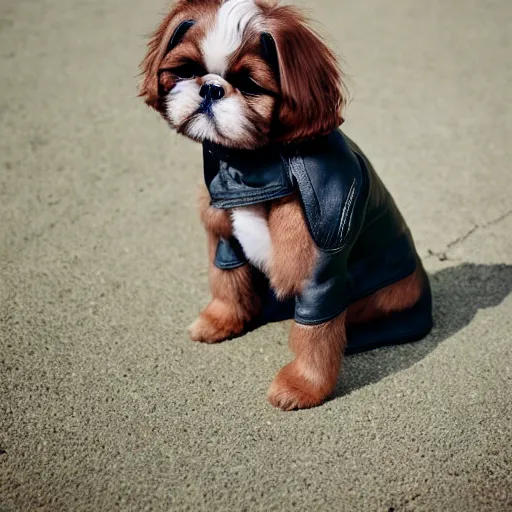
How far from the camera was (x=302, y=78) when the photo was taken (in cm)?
184

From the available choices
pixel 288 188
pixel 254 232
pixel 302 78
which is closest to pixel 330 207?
pixel 288 188

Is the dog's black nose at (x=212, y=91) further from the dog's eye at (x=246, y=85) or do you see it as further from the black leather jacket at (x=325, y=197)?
the black leather jacket at (x=325, y=197)

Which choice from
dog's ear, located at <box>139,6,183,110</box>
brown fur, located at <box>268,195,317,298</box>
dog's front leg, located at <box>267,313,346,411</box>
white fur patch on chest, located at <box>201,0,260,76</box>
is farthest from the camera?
dog's front leg, located at <box>267,313,346,411</box>

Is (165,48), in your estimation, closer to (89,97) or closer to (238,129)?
(238,129)

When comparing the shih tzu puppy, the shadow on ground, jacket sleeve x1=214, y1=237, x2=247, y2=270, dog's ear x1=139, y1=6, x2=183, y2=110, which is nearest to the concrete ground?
the shadow on ground

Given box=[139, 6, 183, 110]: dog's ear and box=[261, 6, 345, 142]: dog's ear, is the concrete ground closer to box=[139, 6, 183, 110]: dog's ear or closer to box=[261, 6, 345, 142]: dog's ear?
box=[261, 6, 345, 142]: dog's ear

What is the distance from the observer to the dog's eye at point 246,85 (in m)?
1.88

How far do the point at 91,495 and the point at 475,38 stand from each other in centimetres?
422

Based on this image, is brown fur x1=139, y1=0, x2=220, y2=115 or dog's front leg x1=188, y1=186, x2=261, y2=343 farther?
dog's front leg x1=188, y1=186, x2=261, y2=343

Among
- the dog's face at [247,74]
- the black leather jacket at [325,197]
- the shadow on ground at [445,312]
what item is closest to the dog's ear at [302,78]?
the dog's face at [247,74]

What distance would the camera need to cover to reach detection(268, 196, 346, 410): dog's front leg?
209 cm

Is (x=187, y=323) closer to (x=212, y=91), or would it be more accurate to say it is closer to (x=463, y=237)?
(x=212, y=91)

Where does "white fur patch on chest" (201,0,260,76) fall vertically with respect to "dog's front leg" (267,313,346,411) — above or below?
above

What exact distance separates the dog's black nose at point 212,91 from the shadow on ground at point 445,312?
1132 millimetres
